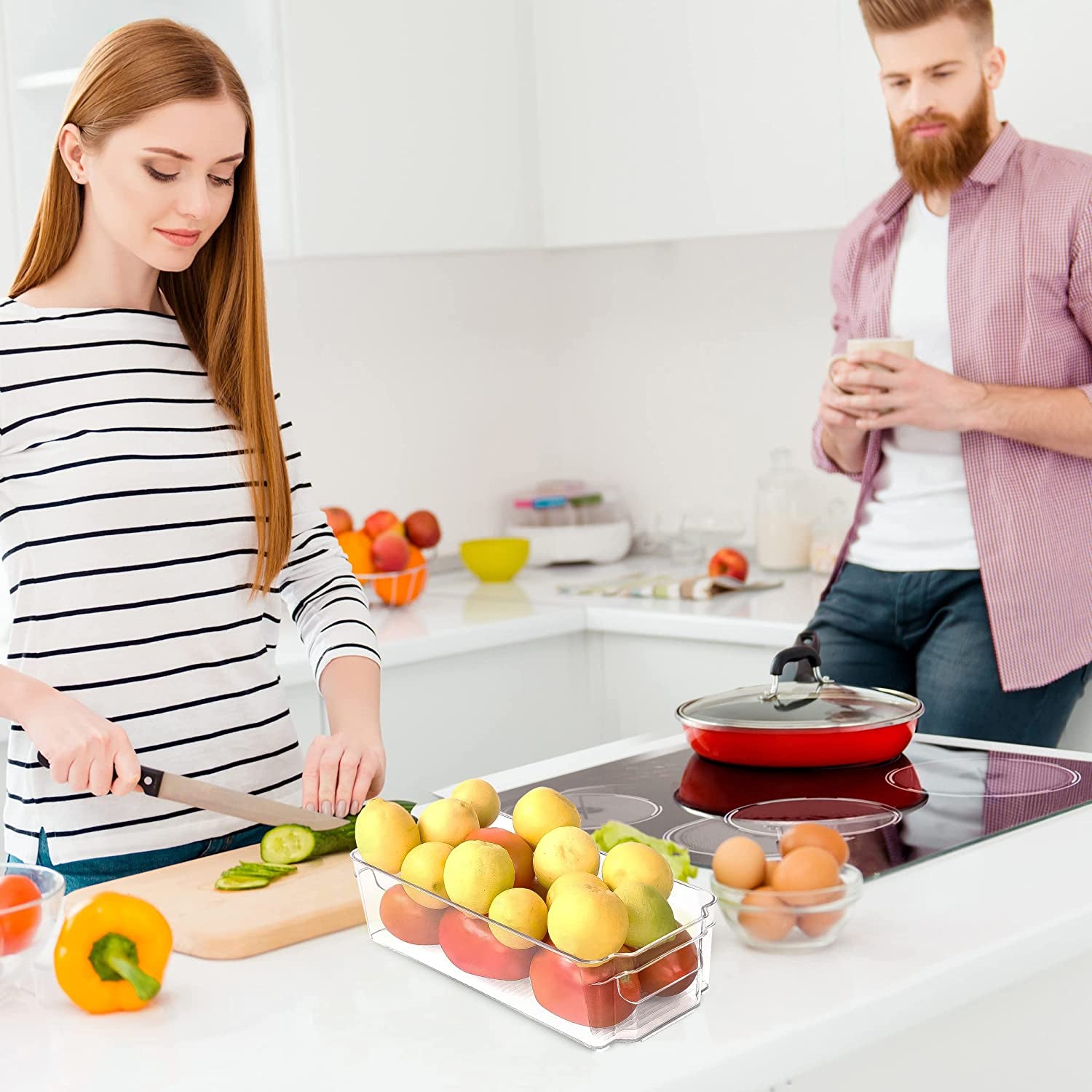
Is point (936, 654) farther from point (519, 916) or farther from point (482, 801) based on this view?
point (519, 916)

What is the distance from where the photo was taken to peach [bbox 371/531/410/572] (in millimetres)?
2850

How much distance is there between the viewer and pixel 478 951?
1.00m

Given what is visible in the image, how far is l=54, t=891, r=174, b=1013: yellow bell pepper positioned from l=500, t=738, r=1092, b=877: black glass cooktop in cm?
A: 44

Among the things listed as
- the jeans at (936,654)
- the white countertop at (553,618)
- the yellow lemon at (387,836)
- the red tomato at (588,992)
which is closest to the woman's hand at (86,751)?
the yellow lemon at (387,836)

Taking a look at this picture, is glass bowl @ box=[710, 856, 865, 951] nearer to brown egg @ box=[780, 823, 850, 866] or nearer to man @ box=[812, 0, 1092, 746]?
brown egg @ box=[780, 823, 850, 866]

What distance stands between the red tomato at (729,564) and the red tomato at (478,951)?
1.95 metres

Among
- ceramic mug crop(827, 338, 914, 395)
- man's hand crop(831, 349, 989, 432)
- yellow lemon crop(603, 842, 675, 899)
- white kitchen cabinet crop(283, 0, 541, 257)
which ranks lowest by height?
yellow lemon crop(603, 842, 675, 899)

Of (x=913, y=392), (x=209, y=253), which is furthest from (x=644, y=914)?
(x=913, y=392)

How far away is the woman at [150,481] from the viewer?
4.80ft

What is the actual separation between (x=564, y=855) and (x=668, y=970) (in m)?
0.11

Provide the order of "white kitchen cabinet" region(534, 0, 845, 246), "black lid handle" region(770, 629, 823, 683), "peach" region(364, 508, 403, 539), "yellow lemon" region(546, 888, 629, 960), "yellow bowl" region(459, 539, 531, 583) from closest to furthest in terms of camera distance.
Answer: "yellow lemon" region(546, 888, 629, 960) → "black lid handle" region(770, 629, 823, 683) → "white kitchen cabinet" region(534, 0, 845, 246) → "peach" region(364, 508, 403, 539) → "yellow bowl" region(459, 539, 531, 583)

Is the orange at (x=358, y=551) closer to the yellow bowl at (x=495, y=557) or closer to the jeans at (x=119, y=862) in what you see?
the yellow bowl at (x=495, y=557)

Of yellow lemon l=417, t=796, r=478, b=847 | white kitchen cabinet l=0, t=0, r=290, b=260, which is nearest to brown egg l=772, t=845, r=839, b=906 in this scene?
yellow lemon l=417, t=796, r=478, b=847

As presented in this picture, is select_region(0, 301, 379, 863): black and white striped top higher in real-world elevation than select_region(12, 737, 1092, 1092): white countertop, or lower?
higher
